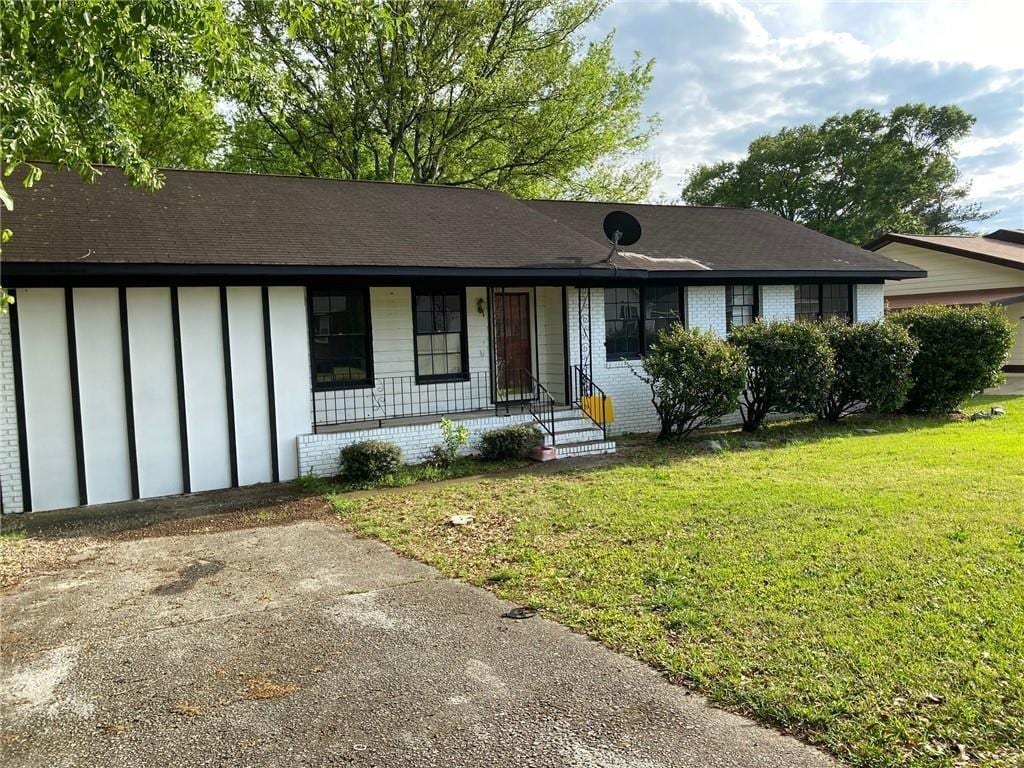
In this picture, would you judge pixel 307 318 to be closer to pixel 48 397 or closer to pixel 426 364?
pixel 426 364

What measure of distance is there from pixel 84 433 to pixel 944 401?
14378 mm

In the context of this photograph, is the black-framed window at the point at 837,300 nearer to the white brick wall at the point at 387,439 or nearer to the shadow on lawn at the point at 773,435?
the shadow on lawn at the point at 773,435

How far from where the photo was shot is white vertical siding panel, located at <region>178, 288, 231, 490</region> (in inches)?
371

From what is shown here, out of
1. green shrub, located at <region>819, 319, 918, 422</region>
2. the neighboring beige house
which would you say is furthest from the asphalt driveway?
the neighboring beige house

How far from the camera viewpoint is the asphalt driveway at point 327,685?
3.32 metres

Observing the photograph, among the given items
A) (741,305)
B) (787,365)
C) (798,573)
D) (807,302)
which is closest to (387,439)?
(798,573)

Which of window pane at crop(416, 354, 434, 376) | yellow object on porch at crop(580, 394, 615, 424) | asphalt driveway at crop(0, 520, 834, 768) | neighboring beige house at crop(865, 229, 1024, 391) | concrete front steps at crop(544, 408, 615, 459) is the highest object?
neighboring beige house at crop(865, 229, 1024, 391)

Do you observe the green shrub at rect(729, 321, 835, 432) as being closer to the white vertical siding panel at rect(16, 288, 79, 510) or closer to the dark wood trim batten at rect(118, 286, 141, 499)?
the dark wood trim batten at rect(118, 286, 141, 499)

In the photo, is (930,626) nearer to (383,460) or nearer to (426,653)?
(426,653)

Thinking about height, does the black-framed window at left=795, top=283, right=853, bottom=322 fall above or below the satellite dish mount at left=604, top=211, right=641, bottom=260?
below

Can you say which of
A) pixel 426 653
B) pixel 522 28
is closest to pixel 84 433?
pixel 426 653

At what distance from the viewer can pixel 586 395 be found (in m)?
12.7

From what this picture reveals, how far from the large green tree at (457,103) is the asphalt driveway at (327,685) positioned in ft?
60.2

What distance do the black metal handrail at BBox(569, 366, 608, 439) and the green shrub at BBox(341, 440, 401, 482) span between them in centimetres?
380
